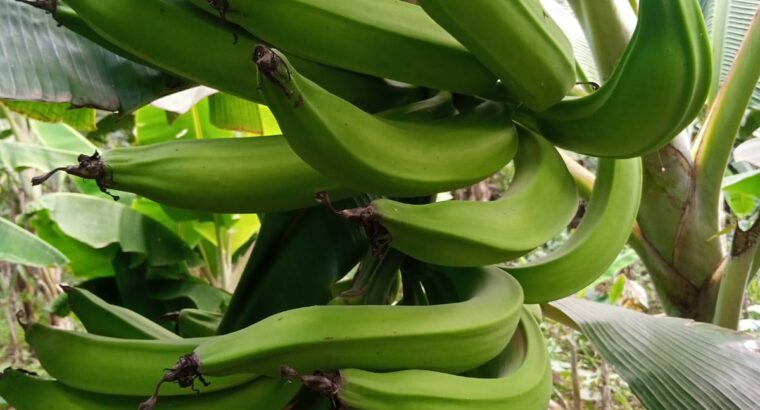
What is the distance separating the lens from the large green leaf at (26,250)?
144cm

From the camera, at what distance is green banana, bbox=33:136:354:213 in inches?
17.4

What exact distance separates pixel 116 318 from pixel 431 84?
14.0 inches

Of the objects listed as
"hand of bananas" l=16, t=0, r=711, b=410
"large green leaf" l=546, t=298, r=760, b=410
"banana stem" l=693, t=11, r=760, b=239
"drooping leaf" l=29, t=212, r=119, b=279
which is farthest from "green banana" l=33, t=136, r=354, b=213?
"drooping leaf" l=29, t=212, r=119, b=279

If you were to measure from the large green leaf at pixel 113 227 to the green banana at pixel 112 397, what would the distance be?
90cm

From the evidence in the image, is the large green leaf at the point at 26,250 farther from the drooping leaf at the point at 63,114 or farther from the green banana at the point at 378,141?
the green banana at the point at 378,141

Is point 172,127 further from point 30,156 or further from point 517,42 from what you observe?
point 517,42

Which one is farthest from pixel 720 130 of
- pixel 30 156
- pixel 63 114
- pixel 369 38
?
pixel 30 156

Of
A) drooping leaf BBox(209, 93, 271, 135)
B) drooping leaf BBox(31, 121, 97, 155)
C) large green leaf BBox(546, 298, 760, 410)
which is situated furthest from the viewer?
drooping leaf BBox(31, 121, 97, 155)

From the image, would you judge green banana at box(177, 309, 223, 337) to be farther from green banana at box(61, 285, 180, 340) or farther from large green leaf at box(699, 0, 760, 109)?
large green leaf at box(699, 0, 760, 109)

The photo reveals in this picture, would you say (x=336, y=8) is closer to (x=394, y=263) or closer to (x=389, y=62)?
(x=389, y=62)

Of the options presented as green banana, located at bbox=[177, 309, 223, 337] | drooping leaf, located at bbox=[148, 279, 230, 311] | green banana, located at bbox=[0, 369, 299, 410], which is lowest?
drooping leaf, located at bbox=[148, 279, 230, 311]

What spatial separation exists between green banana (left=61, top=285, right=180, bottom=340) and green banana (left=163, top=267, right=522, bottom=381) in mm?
182

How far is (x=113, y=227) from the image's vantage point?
4.64 feet

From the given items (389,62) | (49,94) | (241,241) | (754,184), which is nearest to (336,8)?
(389,62)
